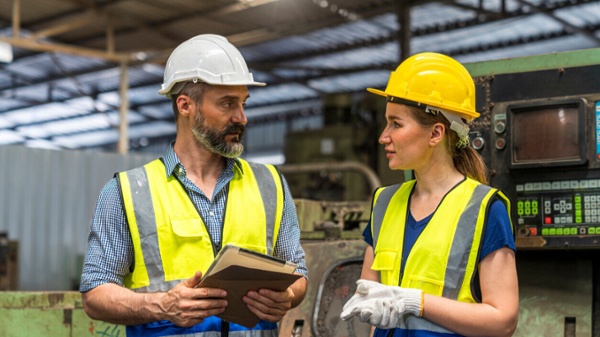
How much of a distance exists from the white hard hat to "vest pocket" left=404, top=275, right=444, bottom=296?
75 centimetres

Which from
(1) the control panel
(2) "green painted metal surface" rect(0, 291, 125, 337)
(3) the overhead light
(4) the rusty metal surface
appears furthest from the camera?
(3) the overhead light

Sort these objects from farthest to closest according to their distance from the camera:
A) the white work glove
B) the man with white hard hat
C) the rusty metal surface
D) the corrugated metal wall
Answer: the corrugated metal wall
the rusty metal surface
the man with white hard hat
the white work glove

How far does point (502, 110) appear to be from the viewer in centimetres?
290

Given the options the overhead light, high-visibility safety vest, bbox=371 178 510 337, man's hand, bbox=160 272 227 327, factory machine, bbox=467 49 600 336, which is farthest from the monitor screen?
the overhead light

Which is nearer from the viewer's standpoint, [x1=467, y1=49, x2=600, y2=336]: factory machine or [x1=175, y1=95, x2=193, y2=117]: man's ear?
[x1=175, y1=95, x2=193, y2=117]: man's ear

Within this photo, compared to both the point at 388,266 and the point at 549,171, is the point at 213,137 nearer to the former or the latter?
the point at 388,266

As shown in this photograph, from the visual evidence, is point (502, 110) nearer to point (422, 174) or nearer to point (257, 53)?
point (422, 174)

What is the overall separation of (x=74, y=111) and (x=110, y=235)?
16.4m

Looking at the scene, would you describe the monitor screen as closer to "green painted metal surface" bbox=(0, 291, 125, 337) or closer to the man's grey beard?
the man's grey beard

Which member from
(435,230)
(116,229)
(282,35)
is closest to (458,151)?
(435,230)

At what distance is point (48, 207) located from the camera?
10.0 meters

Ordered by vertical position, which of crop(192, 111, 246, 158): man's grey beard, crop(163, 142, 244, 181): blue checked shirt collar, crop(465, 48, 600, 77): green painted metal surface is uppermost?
crop(465, 48, 600, 77): green painted metal surface

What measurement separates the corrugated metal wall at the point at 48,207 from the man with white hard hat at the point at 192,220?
25.7ft

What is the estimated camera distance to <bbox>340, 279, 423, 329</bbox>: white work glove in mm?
2062
